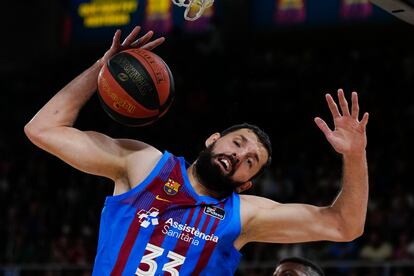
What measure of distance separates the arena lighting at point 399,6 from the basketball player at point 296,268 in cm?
144

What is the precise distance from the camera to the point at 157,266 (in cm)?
365

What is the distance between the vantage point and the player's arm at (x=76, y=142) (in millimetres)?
3770

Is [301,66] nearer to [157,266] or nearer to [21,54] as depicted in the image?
[21,54]

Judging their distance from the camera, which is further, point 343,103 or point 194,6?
point 194,6

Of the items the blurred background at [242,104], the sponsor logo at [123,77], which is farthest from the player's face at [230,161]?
the blurred background at [242,104]

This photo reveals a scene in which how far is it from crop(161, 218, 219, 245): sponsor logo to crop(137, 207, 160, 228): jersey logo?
0.06 metres

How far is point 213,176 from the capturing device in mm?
3789

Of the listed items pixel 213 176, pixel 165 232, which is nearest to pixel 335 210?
pixel 213 176

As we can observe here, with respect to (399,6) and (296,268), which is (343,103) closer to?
(399,6)

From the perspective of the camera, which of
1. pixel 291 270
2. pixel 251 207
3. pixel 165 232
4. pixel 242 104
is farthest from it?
pixel 242 104

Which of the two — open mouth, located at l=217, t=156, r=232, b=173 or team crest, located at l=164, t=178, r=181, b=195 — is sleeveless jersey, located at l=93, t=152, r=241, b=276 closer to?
team crest, located at l=164, t=178, r=181, b=195

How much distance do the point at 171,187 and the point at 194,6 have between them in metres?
1.15

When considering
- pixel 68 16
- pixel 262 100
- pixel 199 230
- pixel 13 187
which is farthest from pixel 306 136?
pixel 199 230

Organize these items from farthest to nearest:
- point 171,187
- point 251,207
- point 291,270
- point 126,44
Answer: point 291,270
point 126,44
point 251,207
point 171,187
